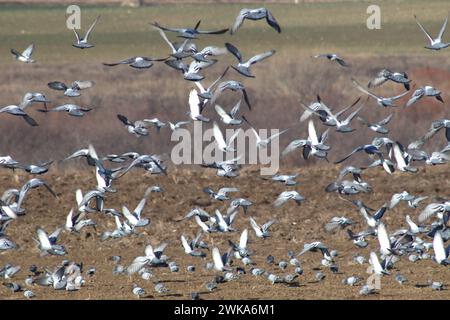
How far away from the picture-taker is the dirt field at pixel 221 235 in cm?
1577

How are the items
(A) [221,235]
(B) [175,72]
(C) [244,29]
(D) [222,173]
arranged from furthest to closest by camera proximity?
1. (C) [244,29]
2. (B) [175,72]
3. (A) [221,235]
4. (D) [222,173]

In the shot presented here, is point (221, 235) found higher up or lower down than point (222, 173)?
lower down

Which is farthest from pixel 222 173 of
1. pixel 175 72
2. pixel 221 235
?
pixel 175 72

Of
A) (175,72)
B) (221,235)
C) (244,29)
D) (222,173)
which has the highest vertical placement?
(244,29)

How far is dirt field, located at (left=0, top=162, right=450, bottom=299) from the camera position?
15766mm

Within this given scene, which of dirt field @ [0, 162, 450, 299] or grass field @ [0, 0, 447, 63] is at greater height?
grass field @ [0, 0, 447, 63]

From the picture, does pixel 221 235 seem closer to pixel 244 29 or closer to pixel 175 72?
pixel 175 72

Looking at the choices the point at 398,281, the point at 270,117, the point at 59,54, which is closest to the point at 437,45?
the point at 398,281

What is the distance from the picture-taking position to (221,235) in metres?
20.0

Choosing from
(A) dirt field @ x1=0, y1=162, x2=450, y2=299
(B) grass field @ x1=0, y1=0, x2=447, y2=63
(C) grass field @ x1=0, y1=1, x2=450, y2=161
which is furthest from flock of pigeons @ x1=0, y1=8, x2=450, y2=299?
(B) grass field @ x1=0, y1=0, x2=447, y2=63

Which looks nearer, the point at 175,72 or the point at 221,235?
the point at 221,235

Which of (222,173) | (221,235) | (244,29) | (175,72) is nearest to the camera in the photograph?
(222,173)

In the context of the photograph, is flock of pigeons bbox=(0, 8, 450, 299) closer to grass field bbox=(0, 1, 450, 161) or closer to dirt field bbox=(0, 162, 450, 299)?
A: dirt field bbox=(0, 162, 450, 299)

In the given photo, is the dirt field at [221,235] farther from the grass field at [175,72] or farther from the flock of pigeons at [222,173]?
the grass field at [175,72]
